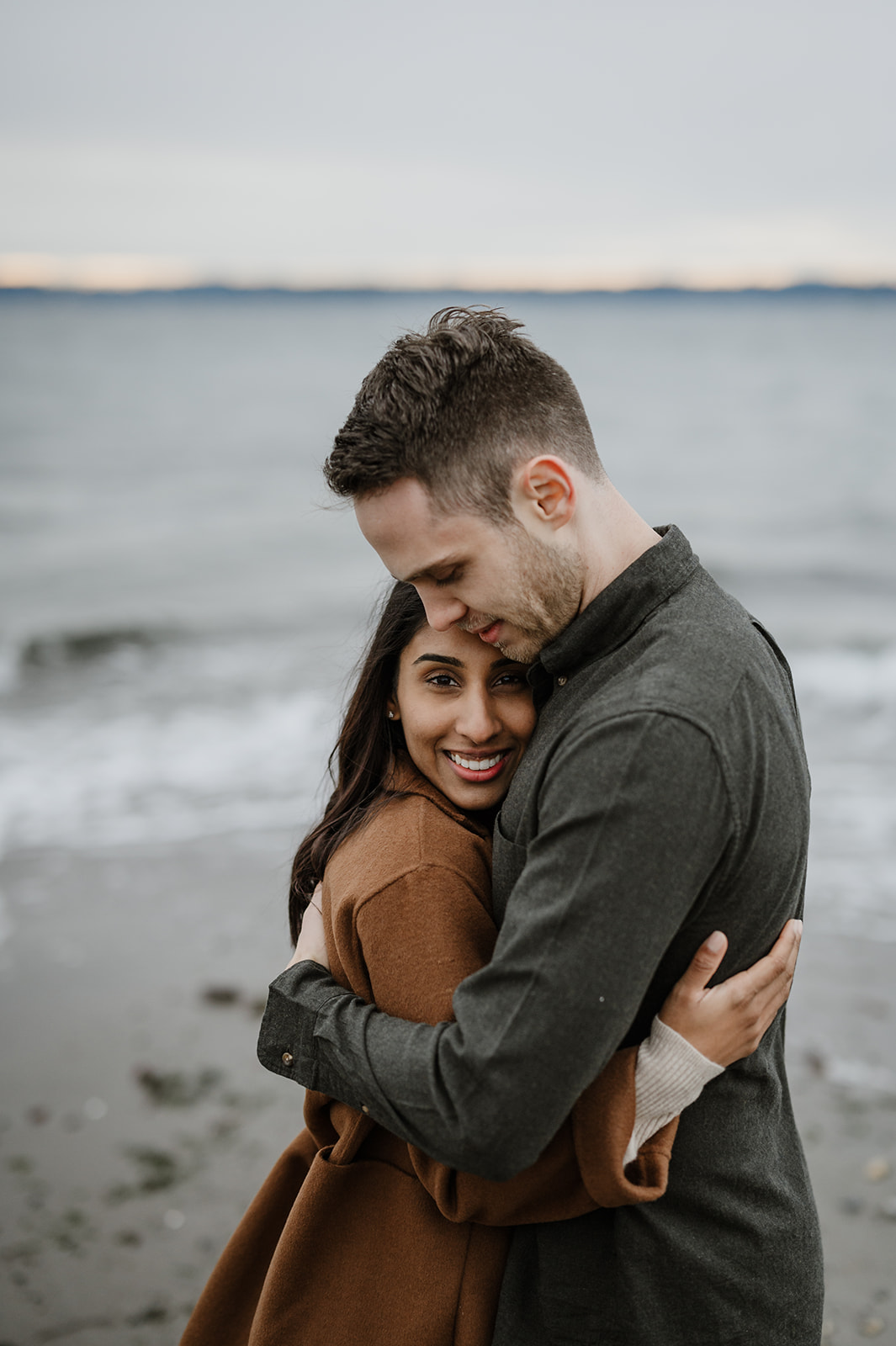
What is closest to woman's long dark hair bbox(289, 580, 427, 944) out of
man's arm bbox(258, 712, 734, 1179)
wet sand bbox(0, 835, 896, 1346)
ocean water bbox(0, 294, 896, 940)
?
ocean water bbox(0, 294, 896, 940)

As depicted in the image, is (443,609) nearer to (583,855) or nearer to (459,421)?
(459,421)

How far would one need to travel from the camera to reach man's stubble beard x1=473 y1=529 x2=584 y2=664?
177 centimetres

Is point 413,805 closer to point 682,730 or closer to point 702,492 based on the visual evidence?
point 682,730

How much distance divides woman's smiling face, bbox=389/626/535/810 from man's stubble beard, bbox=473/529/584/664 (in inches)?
14.5

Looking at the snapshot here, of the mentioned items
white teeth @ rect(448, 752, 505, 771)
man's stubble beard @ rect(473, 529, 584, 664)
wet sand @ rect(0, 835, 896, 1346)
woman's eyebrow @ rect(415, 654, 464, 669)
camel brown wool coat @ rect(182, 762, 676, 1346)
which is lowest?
wet sand @ rect(0, 835, 896, 1346)

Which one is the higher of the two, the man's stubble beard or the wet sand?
the man's stubble beard

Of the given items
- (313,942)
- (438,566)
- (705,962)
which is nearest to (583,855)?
(705,962)

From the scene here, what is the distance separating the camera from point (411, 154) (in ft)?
89.2

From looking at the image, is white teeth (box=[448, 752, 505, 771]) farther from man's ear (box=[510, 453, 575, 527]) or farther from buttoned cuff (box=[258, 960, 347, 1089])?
man's ear (box=[510, 453, 575, 527])

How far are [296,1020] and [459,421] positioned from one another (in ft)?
3.66

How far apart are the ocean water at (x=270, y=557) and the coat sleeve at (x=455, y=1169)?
0.86 m

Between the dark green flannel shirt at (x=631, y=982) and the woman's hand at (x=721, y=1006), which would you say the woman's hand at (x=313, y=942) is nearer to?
the dark green flannel shirt at (x=631, y=982)

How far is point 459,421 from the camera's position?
179 cm

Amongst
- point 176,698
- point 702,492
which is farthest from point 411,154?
point 176,698
